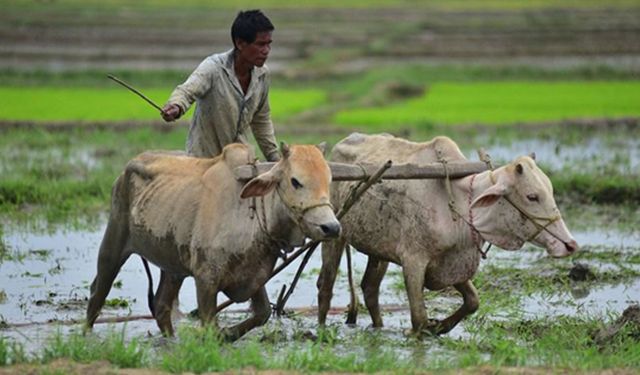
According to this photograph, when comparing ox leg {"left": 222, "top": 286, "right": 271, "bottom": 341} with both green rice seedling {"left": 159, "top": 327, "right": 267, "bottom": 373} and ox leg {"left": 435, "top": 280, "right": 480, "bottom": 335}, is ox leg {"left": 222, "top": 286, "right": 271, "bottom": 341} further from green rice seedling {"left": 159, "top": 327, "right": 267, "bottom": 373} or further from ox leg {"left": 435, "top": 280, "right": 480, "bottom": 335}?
ox leg {"left": 435, "top": 280, "right": 480, "bottom": 335}

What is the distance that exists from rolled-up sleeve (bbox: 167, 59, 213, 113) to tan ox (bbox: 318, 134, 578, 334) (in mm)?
1085

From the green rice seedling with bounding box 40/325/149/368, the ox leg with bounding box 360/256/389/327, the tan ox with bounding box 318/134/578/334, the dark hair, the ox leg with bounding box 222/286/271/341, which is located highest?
the dark hair

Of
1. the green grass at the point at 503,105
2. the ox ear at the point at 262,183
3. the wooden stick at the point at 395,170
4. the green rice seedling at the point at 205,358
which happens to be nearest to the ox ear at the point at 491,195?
the wooden stick at the point at 395,170

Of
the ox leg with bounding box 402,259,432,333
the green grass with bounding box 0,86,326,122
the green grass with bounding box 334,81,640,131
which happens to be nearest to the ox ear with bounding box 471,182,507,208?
the ox leg with bounding box 402,259,432,333

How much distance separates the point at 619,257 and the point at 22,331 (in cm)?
484

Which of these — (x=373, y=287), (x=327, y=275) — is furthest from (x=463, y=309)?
(x=327, y=275)

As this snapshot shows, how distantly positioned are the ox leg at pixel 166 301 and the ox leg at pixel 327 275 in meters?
0.90

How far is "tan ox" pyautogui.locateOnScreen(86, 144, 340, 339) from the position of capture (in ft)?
20.4

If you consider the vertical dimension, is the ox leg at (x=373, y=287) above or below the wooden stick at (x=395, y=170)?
below

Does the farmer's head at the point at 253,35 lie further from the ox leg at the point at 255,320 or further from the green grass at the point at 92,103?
the green grass at the point at 92,103

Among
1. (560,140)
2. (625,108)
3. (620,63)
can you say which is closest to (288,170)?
(560,140)

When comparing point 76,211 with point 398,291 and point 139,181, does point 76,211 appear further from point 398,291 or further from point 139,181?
point 139,181

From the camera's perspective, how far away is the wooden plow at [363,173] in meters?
6.52

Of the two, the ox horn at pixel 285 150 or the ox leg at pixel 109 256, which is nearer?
the ox horn at pixel 285 150
